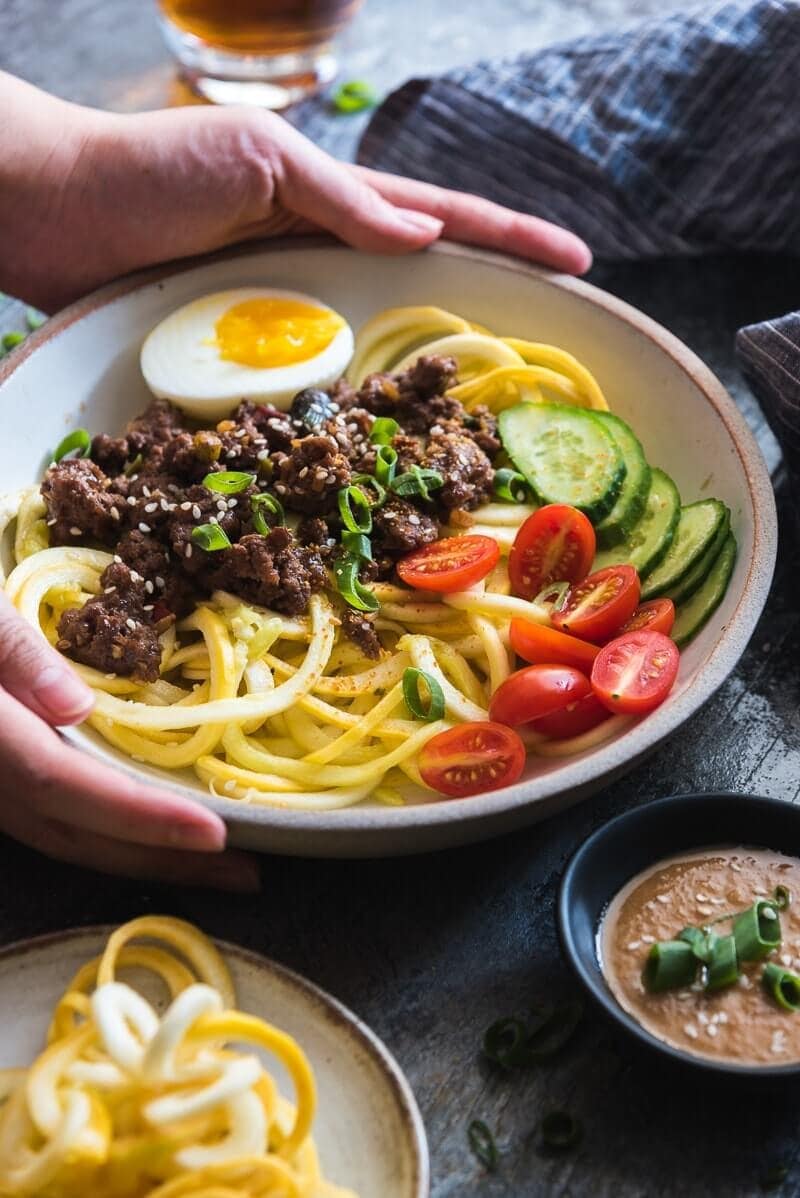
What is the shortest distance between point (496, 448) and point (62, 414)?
173cm

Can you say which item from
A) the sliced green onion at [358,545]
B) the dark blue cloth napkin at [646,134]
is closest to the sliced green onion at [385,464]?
the sliced green onion at [358,545]

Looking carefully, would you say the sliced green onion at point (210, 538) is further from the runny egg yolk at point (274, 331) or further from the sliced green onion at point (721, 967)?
the sliced green onion at point (721, 967)

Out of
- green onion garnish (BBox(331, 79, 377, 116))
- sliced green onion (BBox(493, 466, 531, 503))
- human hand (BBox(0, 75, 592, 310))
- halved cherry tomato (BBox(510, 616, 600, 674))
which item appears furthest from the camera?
green onion garnish (BBox(331, 79, 377, 116))

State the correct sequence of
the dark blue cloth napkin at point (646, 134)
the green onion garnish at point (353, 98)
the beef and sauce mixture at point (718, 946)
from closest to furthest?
the beef and sauce mixture at point (718, 946) → the dark blue cloth napkin at point (646, 134) → the green onion garnish at point (353, 98)

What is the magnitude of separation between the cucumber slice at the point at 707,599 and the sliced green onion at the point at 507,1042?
138cm

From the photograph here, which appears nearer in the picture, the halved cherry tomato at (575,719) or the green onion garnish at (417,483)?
the halved cherry tomato at (575,719)

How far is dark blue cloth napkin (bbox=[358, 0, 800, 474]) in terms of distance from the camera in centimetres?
643

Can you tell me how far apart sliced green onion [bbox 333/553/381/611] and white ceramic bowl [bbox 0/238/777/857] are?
0.70m

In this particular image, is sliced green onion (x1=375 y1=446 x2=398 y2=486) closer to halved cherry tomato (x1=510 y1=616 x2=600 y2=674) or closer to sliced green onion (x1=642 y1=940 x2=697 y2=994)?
halved cherry tomato (x1=510 y1=616 x2=600 y2=674)

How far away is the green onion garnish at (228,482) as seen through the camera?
438 cm

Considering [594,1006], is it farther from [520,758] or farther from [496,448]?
[496,448]

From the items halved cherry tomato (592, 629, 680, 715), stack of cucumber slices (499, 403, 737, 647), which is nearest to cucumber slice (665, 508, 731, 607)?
stack of cucumber slices (499, 403, 737, 647)

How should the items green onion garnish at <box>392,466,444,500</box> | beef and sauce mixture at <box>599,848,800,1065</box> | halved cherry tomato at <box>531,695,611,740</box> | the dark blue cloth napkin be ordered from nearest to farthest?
beef and sauce mixture at <box>599,848,800,1065</box>
halved cherry tomato at <box>531,695,611,740</box>
green onion garnish at <box>392,466,444,500</box>
the dark blue cloth napkin

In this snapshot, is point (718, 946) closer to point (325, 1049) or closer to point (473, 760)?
point (473, 760)
